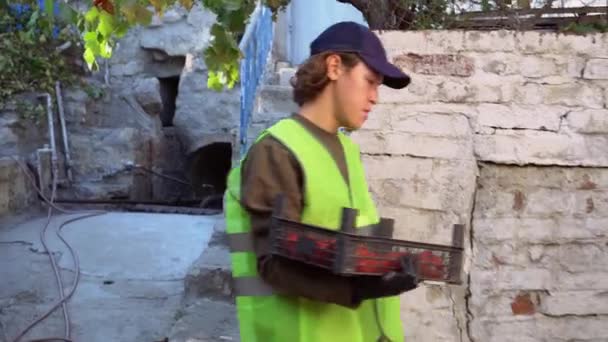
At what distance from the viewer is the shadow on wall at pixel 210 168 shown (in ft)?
31.3

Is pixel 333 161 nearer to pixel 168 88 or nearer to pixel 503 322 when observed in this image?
pixel 503 322

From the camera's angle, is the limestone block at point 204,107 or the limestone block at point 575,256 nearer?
the limestone block at point 575,256

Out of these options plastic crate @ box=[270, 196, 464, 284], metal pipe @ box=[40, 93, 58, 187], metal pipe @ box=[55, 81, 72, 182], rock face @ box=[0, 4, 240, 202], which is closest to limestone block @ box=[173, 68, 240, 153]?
rock face @ box=[0, 4, 240, 202]

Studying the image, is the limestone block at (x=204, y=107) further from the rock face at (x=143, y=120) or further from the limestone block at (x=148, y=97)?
the limestone block at (x=148, y=97)

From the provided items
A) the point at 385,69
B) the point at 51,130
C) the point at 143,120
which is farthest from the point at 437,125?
the point at 143,120

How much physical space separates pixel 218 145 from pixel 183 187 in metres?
0.75

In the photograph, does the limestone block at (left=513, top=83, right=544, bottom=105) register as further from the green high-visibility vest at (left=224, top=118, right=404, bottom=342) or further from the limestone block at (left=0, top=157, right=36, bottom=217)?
the limestone block at (left=0, top=157, right=36, bottom=217)

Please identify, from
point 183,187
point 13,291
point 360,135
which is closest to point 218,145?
point 183,187

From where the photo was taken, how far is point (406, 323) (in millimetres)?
2539

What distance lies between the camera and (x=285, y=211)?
135 cm

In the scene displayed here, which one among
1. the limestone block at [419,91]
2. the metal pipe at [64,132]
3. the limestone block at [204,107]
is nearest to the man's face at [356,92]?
the limestone block at [419,91]

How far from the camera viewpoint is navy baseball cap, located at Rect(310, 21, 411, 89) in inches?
60.2

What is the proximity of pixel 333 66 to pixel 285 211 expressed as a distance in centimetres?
37

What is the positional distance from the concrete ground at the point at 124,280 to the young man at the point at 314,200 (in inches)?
62.3
